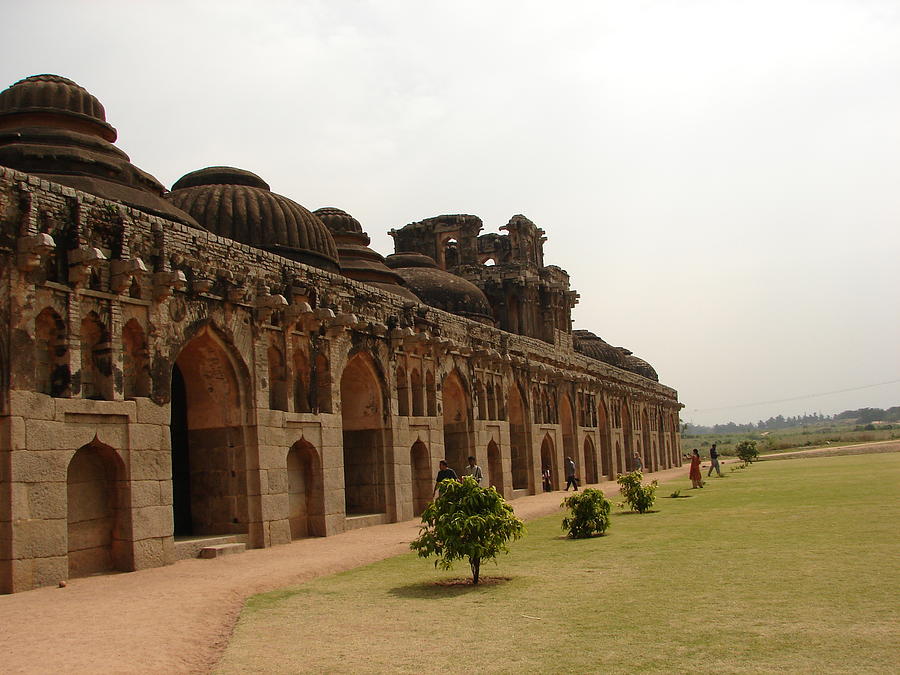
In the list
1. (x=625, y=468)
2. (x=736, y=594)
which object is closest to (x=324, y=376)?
(x=736, y=594)

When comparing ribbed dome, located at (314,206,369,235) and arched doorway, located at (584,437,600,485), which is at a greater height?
ribbed dome, located at (314,206,369,235)

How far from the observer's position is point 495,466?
25750 mm

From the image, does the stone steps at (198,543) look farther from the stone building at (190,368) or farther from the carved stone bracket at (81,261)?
the carved stone bracket at (81,261)

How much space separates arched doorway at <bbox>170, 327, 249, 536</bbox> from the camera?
14391mm

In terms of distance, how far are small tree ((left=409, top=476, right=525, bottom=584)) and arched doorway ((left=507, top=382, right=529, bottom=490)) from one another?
17.9 meters

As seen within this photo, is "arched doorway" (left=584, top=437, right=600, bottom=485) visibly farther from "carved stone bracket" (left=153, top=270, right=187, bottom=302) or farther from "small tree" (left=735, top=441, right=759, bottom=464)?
"carved stone bracket" (left=153, top=270, right=187, bottom=302)

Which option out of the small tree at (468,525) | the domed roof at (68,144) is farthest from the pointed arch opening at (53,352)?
the small tree at (468,525)

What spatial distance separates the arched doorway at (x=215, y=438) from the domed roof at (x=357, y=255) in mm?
9042

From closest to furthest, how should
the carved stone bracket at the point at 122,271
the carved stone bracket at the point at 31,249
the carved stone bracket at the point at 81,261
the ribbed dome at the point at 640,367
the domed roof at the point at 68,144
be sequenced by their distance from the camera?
1. the carved stone bracket at the point at 31,249
2. the carved stone bracket at the point at 81,261
3. the carved stone bracket at the point at 122,271
4. the domed roof at the point at 68,144
5. the ribbed dome at the point at 640,367

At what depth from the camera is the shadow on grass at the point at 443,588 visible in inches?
368

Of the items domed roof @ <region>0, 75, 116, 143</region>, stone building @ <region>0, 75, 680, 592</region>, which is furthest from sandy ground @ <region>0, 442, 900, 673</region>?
domed roof @ <region>0, 75, 116, 143</region>

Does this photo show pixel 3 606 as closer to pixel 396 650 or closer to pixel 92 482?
pixel 92 482

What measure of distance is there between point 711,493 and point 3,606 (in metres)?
17.9

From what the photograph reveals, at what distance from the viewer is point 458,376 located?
23219mm
